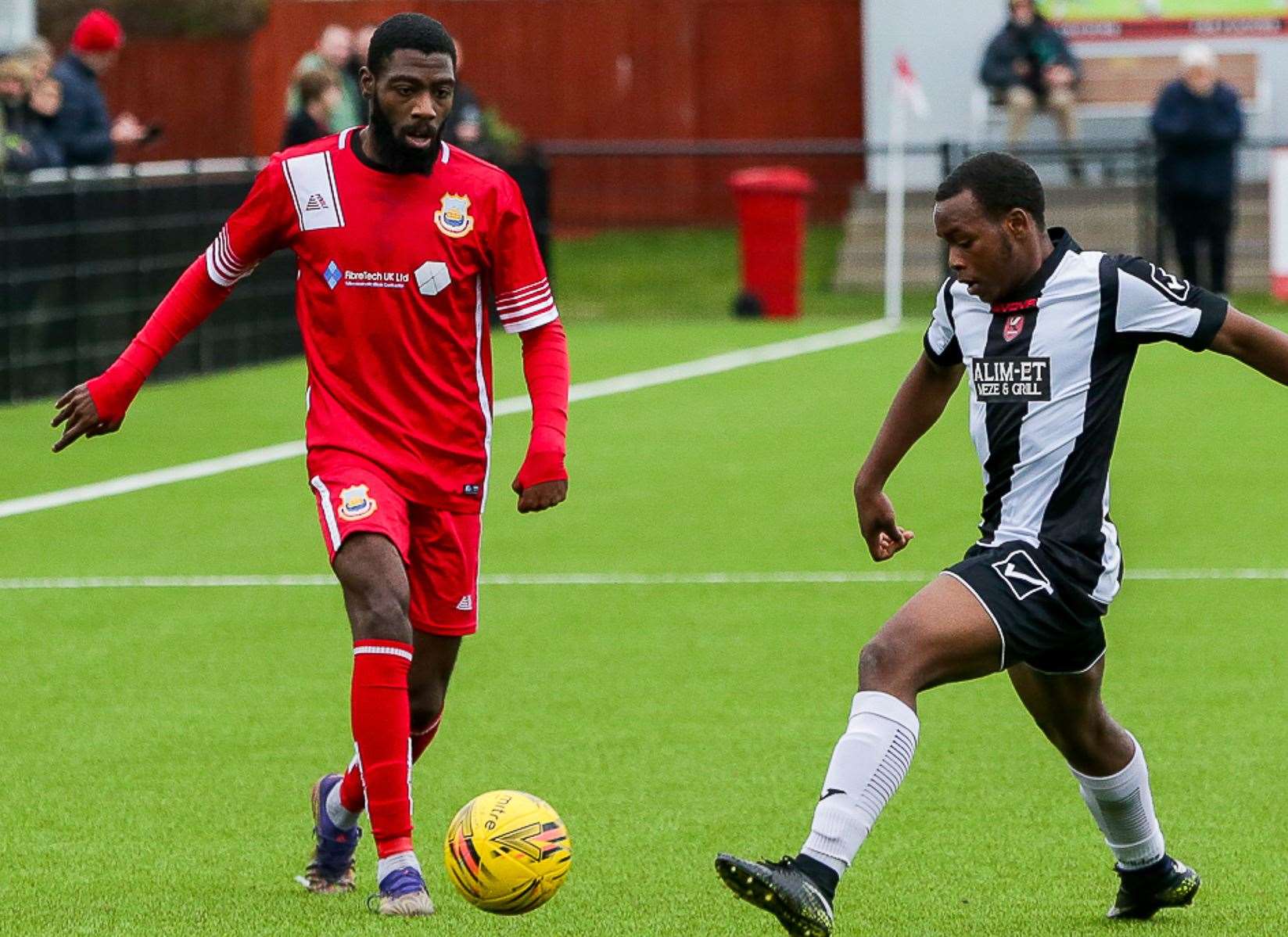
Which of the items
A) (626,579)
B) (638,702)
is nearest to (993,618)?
(638,702)

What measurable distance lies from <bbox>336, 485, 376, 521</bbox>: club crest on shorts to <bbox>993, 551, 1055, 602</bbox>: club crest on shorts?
1562mm

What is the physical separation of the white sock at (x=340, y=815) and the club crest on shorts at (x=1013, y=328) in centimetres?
201

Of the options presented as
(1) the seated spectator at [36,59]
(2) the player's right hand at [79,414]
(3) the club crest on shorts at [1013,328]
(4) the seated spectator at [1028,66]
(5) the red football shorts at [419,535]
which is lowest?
(4) the seated spectator at [1028,66]

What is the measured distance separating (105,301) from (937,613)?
13.5 meters

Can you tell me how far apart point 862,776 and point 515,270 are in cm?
176

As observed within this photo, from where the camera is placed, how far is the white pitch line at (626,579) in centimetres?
1109

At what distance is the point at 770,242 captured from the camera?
79.3 ft

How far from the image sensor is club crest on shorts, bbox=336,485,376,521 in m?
6.14

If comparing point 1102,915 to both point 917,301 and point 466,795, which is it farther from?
point 917,301

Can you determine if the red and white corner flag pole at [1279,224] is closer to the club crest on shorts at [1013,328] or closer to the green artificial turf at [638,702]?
the green artificial turf at [638,702]

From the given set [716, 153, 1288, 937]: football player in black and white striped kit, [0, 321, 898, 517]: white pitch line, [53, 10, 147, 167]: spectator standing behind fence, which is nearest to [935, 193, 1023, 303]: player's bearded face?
[716, 153, 1288, 937]: football player in black and white striped kit

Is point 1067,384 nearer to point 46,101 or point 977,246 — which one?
point 977,246

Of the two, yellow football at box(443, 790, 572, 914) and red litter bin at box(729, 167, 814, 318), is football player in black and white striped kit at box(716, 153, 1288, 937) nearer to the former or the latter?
yellow football at box(443, 790, 572, 914)

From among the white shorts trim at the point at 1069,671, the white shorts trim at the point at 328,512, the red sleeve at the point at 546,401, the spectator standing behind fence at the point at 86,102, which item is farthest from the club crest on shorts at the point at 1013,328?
the spectator standing behind fence at the point at 86,102
